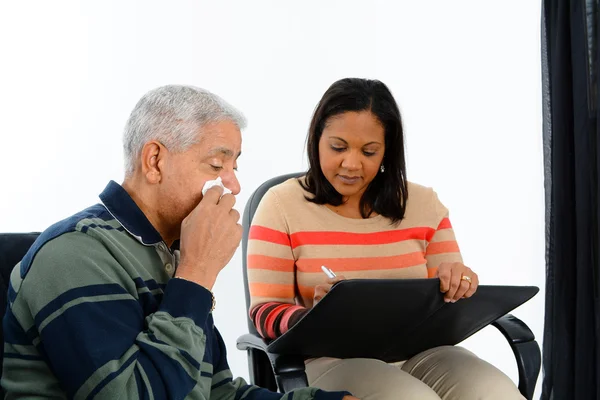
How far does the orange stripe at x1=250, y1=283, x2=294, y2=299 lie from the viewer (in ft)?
6.28

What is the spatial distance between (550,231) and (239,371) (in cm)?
135

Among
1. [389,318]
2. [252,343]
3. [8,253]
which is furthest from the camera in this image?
[252,343]

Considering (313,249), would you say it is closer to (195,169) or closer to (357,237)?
(357,237)

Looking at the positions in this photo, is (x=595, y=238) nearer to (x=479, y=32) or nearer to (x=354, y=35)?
(x=479, y=32)

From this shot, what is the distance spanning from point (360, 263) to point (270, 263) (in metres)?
0.23

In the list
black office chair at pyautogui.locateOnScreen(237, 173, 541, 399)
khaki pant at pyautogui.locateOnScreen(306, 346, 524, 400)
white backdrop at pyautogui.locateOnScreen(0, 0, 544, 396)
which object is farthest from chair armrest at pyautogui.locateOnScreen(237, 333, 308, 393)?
white backdrop at pyautogui.locateOnScreen(0, 0, 544, 396)

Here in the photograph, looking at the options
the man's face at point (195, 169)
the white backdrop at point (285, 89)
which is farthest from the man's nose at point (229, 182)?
the white backdrop at point (285, 89)

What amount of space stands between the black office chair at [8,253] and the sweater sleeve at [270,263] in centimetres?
58

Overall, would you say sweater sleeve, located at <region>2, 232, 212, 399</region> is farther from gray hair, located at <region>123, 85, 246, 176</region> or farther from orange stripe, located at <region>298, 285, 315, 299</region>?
orange stripe, located at <region>298, 285, 315, 299</region>

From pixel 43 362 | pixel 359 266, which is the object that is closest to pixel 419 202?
pixel 359 266

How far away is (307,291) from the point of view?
1.94 meters

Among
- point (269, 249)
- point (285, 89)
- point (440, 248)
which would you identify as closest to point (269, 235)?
point (269, 249)

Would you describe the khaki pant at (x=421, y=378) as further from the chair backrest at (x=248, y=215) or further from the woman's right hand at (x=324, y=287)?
the chair backrest at (x=248, y=215)

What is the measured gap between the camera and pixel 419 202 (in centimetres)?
213
